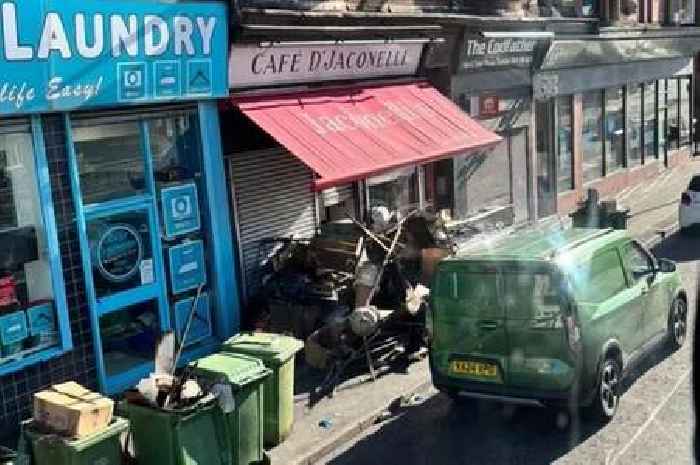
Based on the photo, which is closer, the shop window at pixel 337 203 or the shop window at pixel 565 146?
the shop window at pixel 337 203

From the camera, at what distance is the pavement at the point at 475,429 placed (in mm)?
7734

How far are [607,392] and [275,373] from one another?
3.19 m

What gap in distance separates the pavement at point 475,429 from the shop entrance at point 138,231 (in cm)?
222

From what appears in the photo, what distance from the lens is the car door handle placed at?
8078mm

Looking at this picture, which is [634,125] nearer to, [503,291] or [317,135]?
[317,135]

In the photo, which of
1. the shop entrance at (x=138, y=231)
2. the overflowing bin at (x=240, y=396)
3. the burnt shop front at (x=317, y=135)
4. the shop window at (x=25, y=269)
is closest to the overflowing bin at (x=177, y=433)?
the overflowing bin at (x=240, y=396)

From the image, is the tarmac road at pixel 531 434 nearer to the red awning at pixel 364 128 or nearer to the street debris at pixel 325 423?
the street debris at pixel 325 423

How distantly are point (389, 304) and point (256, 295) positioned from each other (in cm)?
187

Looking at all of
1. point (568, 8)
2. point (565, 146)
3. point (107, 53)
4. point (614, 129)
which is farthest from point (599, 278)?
point (614, 129)

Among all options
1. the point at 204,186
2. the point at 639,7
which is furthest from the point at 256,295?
the point at 639,7

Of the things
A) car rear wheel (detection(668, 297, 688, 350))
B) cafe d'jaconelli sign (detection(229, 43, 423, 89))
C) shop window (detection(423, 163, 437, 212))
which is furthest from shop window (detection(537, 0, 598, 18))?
car rear wheel (detection(668, 297, 688, 350))

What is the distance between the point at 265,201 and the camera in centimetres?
1203

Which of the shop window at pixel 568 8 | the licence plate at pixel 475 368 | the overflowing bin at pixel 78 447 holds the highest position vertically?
the shop window at pixel 568 8

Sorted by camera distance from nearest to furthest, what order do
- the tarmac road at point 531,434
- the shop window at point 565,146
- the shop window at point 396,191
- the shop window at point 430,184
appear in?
1. the tarmac road at point 531,434
2. the shop window at point 396,191
3. the shop window at point 430,184
4. the shop window at point 565,146
